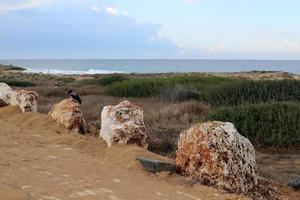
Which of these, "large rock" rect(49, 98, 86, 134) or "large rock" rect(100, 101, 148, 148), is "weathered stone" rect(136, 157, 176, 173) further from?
"large rock" rect(49, 98, 86, 134)

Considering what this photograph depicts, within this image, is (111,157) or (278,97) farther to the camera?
(278,97)

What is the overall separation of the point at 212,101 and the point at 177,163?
10380 millimetres

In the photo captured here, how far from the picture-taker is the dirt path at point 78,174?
5.49 m

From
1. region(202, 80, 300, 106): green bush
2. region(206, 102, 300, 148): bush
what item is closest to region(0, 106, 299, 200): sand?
region(206, 102, 300, 148): bush

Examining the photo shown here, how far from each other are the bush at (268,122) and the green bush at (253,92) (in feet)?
12.6

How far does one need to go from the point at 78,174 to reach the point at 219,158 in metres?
1.73

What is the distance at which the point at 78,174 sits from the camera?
6277 millimetres

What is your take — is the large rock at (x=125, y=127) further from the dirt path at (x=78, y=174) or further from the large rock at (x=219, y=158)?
the large rock at (x=219, y=158)

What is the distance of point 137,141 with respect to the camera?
831 centimetres

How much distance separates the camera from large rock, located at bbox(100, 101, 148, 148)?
27.1ft

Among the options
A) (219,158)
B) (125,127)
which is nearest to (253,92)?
(125,127)

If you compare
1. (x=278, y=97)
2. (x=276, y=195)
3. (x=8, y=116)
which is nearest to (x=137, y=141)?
(x=276, y=195)

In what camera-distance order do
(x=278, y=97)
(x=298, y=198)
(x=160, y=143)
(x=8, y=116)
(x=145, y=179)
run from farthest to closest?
(x=278, y=97) → (x=8, y=116) → (x=160, y=143) → (x=298, y=198) → (x=145, y=179)

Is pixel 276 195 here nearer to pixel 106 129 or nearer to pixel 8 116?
pixel 106 129
